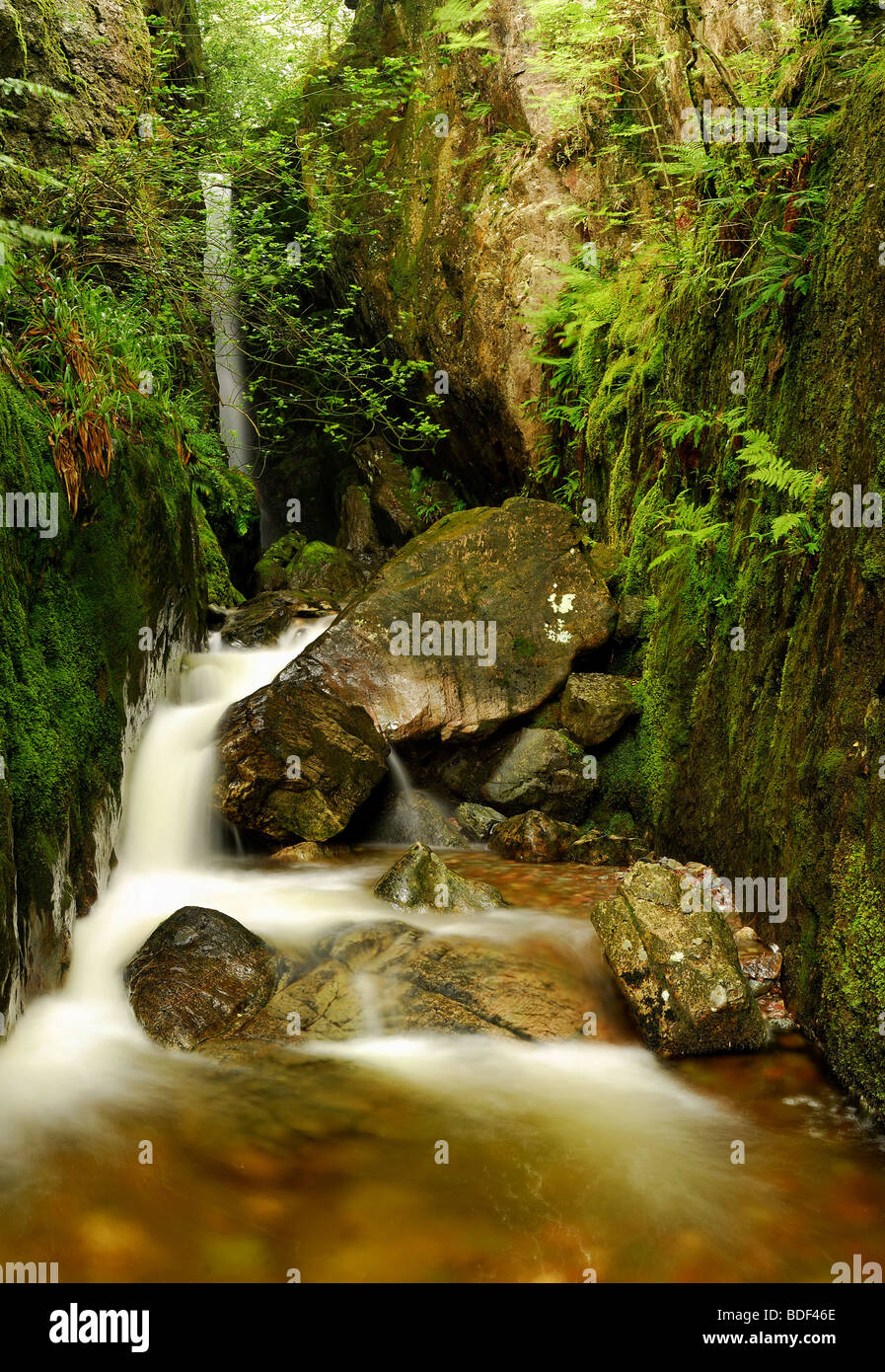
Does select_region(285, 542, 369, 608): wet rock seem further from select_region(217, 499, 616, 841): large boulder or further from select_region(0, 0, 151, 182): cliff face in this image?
select_region(0, 0, 151, 182): cliff face

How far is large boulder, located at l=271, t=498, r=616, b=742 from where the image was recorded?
8242mm

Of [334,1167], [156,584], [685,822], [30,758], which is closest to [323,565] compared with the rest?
[156,584]

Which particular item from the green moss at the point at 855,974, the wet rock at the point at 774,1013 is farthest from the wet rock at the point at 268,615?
the green moss at the point at 855,974

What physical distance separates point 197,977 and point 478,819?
3.80 meters

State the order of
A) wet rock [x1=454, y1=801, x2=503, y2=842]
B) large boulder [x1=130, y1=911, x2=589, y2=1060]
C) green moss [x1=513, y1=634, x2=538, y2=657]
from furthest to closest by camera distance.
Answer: green moss [x1=513, y1=634, x2=538, y2=657] < wet rock [x1=454, y1=801, x2=503, y2=842] < large boulder [x1=130, y1=911, x2=589, y2=1060]

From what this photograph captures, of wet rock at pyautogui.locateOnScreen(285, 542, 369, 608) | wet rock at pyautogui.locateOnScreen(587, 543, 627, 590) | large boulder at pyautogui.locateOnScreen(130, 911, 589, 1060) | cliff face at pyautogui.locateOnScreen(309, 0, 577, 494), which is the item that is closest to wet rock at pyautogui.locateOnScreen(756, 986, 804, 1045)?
large boulder at pyautogui.locateOnScreen(130, 911, 589, 1060)

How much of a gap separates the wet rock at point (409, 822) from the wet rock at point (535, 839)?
0.58m

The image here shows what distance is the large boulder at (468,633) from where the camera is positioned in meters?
8.24

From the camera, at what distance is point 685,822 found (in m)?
6.50

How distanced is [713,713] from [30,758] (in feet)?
13.9

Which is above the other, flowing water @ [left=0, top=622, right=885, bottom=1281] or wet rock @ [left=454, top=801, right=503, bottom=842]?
wet rock @ [left=454, top=801, right=503, bottom=842]

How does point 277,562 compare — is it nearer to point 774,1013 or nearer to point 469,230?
point 469,230

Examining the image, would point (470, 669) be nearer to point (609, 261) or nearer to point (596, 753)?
point (596, 753)

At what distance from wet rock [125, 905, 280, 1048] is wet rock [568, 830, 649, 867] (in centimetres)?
323
